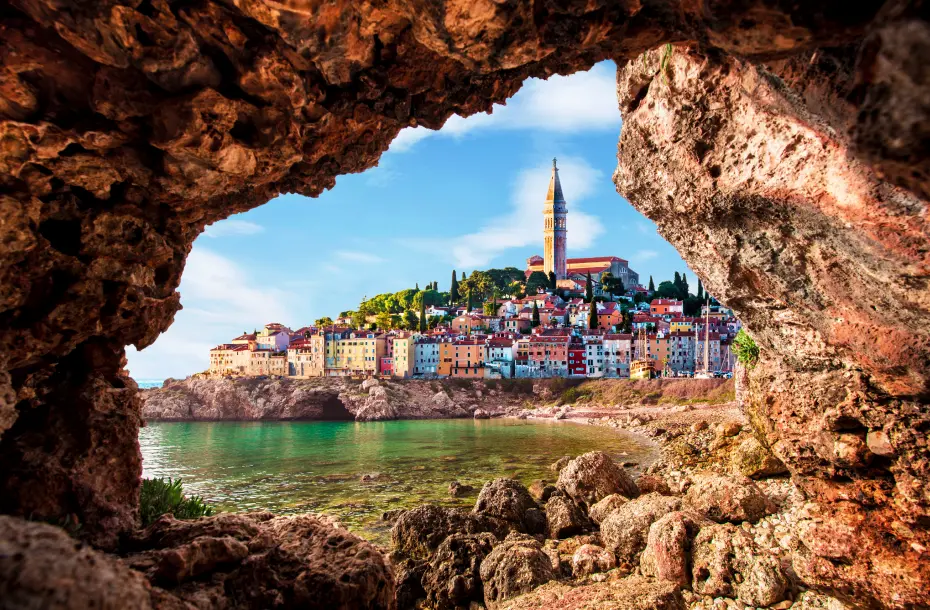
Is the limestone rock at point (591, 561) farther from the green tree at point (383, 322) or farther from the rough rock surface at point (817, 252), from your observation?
the green tree at point (383, 322)

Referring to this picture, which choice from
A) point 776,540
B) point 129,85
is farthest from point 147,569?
point 776,540

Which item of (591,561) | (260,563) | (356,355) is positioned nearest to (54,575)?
(260,563)

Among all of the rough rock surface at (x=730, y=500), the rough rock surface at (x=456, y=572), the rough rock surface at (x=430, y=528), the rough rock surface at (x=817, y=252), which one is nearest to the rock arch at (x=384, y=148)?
the rough rock surface at (x=817, y=252)

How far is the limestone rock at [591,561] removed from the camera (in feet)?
29.1

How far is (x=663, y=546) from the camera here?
8250 millimetres

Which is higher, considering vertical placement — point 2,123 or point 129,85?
point 129,85

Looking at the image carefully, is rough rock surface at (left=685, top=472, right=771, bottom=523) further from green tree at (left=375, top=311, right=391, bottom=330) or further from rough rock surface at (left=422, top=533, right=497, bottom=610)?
green tree at (left=375, top=311, right=391, bottom=330)

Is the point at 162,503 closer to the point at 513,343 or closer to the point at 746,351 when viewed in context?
the point at 746,351

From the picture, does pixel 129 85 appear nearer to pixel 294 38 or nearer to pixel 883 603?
pixel 294 38

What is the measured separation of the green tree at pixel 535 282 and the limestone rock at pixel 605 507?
10695 cm

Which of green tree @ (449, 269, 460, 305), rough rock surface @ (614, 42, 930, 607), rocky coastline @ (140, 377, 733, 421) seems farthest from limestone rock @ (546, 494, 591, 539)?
green tree @ (449, 269, 460, 305)

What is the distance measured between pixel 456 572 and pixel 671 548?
3.39 meters

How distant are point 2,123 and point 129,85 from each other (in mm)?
860

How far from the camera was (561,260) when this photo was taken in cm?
13438
